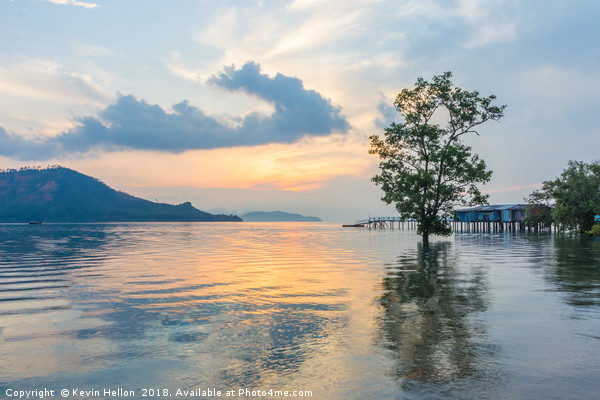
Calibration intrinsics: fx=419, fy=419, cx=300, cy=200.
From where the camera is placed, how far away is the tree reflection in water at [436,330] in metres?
7.09

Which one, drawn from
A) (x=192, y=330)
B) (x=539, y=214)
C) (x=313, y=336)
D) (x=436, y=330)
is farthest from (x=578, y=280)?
(x=539, y=214)

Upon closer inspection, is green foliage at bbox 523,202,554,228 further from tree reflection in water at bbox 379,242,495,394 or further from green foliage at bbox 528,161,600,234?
tree reflection in water at bbox 379,242,495,394

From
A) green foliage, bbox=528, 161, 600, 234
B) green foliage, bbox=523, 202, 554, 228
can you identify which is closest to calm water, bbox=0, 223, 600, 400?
green foliage, bbox=528, 161, 600, 234

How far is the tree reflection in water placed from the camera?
709cm

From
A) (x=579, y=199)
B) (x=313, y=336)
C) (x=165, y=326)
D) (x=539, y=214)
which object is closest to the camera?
(x=313, y=336)

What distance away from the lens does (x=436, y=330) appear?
989cm

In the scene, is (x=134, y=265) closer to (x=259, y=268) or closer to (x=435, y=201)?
(x=259, y=268)

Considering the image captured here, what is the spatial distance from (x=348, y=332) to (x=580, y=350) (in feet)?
15.6

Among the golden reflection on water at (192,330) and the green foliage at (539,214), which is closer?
the golden reflection on water at (192,330)

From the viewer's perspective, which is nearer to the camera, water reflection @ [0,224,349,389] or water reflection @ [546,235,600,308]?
water reflection @ [0,224,349,389]

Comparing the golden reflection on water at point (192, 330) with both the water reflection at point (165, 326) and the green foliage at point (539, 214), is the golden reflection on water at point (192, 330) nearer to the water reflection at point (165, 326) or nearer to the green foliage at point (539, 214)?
the water reflection at point (165, 326)

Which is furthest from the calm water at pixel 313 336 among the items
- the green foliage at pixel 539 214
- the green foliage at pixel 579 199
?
the green foliage at pixel 539 214

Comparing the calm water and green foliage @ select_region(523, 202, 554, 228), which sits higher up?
green foliage @ select_region(523, 202, 554, 228)

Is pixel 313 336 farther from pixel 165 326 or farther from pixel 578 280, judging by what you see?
pixel 578 280
